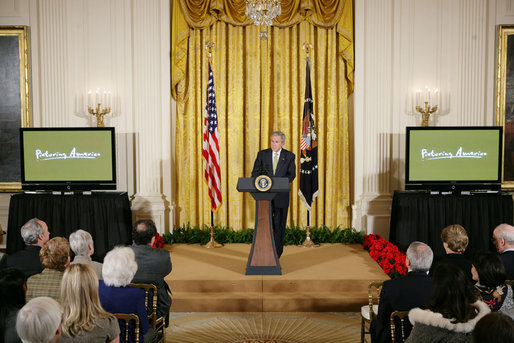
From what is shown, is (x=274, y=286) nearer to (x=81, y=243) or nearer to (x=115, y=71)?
(x=81, y=243)

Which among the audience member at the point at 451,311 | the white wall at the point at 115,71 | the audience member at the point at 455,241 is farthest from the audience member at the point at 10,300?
the white wall at the point at 115,71

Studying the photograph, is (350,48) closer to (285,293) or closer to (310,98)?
(310,98)

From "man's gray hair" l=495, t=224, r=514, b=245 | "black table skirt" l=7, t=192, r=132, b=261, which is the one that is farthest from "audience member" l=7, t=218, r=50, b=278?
"man's gray hair" l=495, t=224, r=514, b=245

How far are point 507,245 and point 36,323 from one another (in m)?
3.81

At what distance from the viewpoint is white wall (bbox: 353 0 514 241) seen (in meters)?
8.19

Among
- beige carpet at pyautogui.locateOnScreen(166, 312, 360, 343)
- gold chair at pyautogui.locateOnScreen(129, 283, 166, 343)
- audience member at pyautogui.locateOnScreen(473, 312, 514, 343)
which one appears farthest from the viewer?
beige carpet at pyautogui.locateOnScreen(166, 312, 360, 343)

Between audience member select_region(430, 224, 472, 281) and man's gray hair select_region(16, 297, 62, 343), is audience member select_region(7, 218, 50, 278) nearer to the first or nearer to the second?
man's gray hair select_region(16, 297, 62, 343)

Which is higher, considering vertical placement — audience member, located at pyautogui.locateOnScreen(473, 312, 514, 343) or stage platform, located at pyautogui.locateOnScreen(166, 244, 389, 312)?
audience member, located at pyautogui.locateOnScreen(473, 312, 514, 343)

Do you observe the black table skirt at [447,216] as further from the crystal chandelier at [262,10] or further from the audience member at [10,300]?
the audience member at [10,300]

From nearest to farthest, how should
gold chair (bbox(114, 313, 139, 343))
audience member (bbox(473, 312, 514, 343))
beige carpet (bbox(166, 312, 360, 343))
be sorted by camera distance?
1. audience member (bbox(473, 312, 514, 343))
2. gold chair (bbox(114, 313, 139, 343))
3. beige carpet (bbox(166, 312, 360, 343))

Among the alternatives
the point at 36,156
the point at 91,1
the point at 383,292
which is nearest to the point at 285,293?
the point at 383,292

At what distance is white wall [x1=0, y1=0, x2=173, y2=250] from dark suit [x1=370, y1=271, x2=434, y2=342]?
5257 millimetres

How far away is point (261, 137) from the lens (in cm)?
869

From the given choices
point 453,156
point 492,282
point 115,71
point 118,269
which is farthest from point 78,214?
point 492,282
